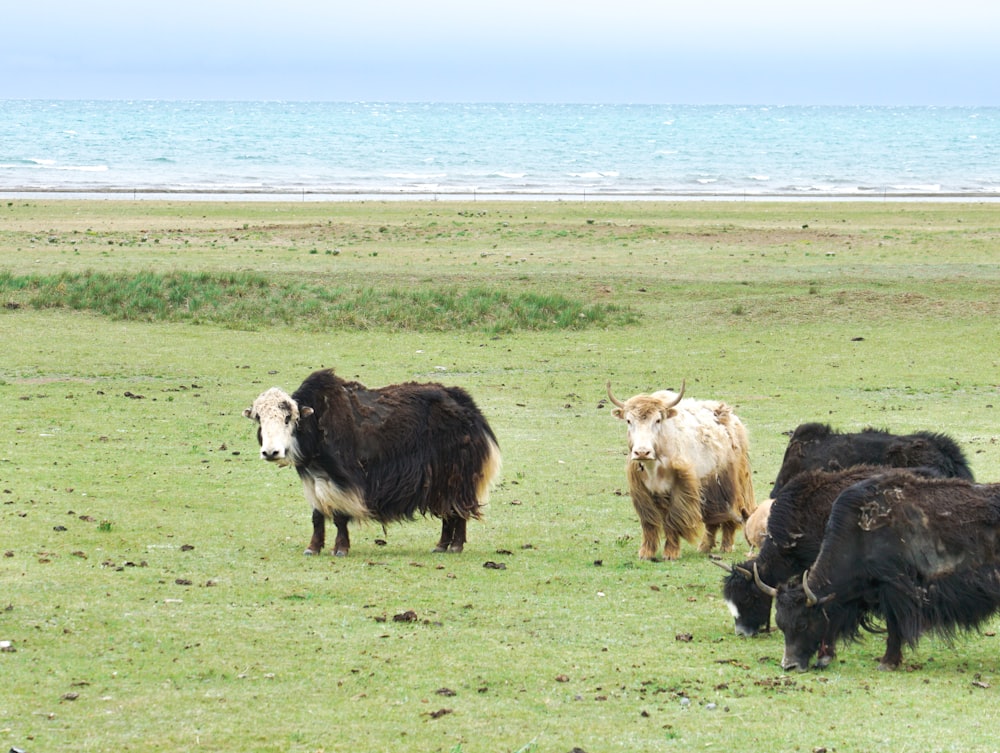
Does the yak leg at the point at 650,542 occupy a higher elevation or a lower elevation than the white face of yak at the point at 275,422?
lower

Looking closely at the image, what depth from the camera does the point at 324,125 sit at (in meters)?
170

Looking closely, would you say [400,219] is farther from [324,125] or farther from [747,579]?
[324,125]

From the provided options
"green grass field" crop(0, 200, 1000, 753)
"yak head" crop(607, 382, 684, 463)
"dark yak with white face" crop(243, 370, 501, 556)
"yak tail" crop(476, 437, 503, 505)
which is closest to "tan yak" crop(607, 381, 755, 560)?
"yak head" crop(607, 382, 684, 463)

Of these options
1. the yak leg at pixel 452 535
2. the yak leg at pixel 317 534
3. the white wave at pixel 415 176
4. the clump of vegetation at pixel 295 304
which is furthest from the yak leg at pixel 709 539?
the white wave at pixel 415 176

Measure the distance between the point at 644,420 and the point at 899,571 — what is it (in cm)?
356

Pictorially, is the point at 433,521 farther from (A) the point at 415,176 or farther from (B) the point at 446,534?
(A) the point at 415,176

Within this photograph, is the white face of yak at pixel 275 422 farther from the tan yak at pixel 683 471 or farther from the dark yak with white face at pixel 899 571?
the dark yak with white face at pixel 899 571

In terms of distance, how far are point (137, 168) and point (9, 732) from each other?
282ft

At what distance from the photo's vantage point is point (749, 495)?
505 inches

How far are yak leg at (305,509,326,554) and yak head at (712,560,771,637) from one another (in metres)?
4.10

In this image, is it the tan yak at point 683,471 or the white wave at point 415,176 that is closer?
the tan yak at point 683,471

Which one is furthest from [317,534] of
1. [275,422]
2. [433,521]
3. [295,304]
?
[295,304]

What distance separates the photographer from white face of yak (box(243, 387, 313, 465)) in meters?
11.4

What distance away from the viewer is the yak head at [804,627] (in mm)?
8422
